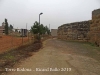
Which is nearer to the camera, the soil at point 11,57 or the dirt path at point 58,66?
the dirt path at point 58,66

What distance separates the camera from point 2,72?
6.34 meters

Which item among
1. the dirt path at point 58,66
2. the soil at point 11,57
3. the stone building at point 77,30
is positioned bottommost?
the dirt path at point 58,66

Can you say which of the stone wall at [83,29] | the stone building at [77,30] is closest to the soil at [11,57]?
the stone wall at [83,29]

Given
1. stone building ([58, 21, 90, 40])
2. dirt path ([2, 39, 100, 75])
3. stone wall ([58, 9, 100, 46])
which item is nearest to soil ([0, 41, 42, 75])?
dirt path ([2, 39, 100, 75])

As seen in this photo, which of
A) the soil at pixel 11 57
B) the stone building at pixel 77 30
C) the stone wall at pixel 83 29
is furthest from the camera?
the stone building at pixel 77 30

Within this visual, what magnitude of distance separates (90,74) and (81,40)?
19.6 metres

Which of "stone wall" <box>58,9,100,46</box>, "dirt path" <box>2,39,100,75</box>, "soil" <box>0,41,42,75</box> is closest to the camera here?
"dirt path" <box>2,39,100,75</box>

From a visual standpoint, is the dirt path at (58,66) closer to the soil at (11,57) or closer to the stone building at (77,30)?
the soil at (11,57)

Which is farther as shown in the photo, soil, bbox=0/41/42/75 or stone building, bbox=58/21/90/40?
stone building, bbox=58/21/90/40

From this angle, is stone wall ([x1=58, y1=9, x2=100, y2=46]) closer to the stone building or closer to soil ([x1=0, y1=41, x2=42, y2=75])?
the stone building

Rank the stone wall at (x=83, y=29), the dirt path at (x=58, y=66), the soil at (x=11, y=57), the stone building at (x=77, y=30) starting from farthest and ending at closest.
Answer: the stone building at (x=77, y=30) < the stone wall at (x=83, y=29) < the soil at (x=11, y=57) < the dirt path at (x=58, y=66)

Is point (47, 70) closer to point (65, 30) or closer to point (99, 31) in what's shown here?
point (99, 31)

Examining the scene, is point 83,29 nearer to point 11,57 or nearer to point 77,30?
point 77,30

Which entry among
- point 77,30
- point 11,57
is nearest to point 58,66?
point 11,57
